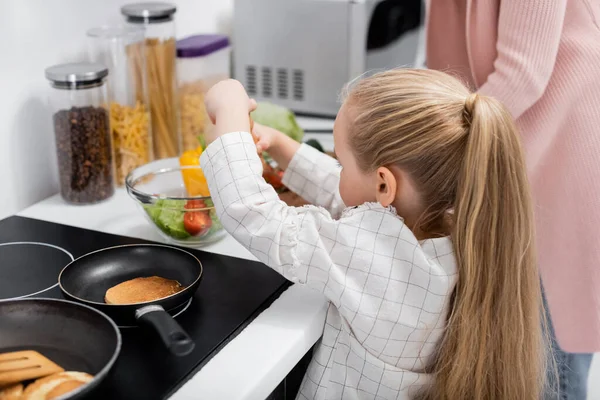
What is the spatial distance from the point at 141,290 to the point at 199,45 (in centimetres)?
72

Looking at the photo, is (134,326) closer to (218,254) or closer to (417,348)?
(218,254)

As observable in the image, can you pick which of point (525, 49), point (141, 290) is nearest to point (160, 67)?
point (141, 290)

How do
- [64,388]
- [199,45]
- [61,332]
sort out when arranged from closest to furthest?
[64,388]
[61,332]
[199,45]

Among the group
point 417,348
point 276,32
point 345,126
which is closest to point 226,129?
point 345,126

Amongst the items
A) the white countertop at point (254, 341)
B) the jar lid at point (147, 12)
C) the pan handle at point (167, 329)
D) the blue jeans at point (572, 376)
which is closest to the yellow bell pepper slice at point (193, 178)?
the white countertop at point (254, 341)

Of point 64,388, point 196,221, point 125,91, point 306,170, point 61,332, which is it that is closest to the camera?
point 64,388

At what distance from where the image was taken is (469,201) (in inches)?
37.6

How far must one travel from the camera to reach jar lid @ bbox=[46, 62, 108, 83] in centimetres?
123

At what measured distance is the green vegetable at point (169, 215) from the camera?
3.80ft

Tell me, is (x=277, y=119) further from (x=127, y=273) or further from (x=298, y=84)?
(x=127, y=273)

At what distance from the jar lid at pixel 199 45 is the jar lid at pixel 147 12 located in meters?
0.10

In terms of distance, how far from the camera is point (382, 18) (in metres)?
1.77

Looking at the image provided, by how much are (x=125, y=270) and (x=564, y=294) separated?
79 cm

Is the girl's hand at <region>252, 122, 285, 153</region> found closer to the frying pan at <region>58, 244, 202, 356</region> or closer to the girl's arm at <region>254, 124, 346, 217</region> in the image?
the girl's arm at <region>254, 124, 346, 217</region>
